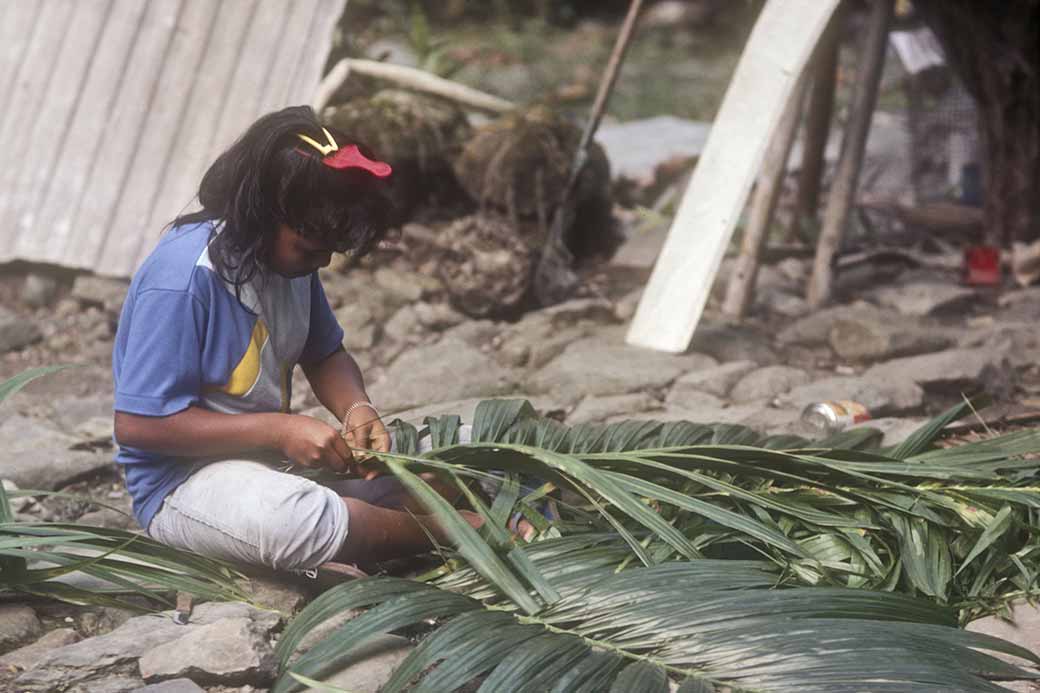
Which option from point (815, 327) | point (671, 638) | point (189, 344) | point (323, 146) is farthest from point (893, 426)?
point (189, 344)

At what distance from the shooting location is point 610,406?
411cm

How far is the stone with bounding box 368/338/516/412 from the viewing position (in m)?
4.30

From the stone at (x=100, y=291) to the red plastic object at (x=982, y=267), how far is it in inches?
154

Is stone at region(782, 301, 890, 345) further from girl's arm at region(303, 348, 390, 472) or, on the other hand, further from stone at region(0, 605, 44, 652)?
stone at region(0, 605, 44, 652)

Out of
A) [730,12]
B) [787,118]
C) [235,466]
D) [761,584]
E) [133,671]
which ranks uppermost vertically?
[730,12]

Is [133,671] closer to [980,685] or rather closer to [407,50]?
[980,685]

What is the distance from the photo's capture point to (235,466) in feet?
8.26

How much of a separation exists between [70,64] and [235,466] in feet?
12.6

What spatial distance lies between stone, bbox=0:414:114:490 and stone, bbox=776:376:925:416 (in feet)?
7.39

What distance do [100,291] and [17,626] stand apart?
328 centimetres

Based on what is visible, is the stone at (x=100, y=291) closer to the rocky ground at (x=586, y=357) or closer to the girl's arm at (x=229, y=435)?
the rocky ground at (x=586, y=357)

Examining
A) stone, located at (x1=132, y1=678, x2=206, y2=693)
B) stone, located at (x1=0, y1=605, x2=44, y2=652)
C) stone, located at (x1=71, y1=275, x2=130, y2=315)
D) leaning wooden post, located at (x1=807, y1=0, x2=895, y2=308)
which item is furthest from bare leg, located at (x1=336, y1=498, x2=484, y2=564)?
leaning wooden post, located at (x1=807, y1=0, x2=895, y2=308)

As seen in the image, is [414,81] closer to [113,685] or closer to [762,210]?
[762,210]

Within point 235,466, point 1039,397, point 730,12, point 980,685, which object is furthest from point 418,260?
point 730,12
